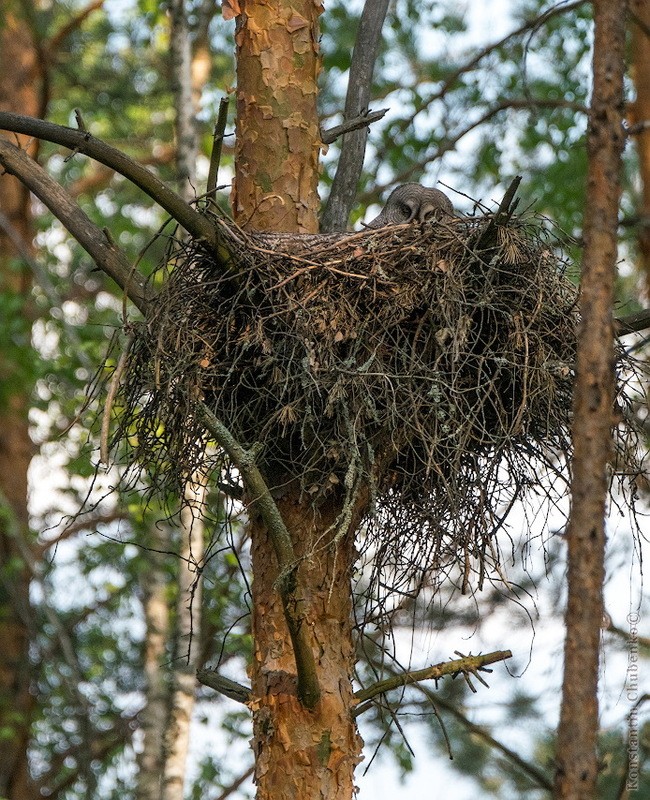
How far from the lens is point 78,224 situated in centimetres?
369

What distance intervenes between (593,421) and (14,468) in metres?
9.18

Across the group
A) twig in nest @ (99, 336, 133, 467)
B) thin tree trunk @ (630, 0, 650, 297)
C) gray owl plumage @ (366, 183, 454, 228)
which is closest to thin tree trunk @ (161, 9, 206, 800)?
gray owl plumage @ (366, 183, 454, 228)

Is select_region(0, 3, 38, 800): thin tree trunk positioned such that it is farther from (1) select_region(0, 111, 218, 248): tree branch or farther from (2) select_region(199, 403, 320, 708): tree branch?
(2) select_region(199, 403, 320, 708): tree branch

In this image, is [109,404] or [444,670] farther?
[444,670]

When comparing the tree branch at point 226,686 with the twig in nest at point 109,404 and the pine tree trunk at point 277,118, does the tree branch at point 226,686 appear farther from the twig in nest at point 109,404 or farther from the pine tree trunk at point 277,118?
the pine tree trunk at point 277,118

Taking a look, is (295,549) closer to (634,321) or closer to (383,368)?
(383,368)

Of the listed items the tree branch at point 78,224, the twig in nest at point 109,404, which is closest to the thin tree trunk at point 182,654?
the tree branch at point 78,224

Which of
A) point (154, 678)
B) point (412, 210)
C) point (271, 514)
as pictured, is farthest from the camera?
point (154, 678)

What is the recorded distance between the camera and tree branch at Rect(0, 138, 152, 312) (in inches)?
144

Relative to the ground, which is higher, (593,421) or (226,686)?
(226,686)

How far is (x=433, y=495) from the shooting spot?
11.8 ft

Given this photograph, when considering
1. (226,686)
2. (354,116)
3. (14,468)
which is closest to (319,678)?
(226,686)

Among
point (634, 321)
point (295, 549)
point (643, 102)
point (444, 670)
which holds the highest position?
point (643, 102)

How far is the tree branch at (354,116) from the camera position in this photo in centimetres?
466
